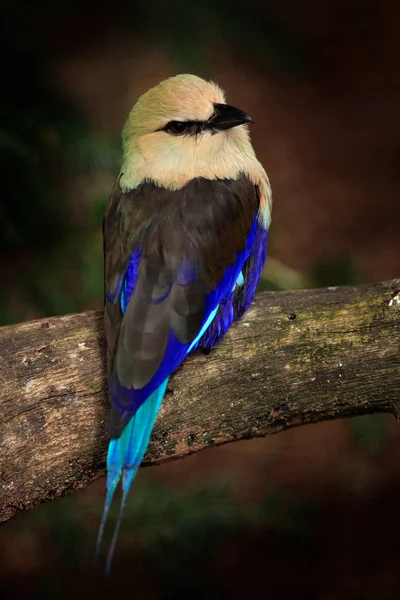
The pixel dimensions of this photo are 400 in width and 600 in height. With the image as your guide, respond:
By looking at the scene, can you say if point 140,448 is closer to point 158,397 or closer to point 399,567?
point 158,397

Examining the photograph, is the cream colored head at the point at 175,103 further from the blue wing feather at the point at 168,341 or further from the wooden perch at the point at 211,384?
the wooden perch at the point at 211,384

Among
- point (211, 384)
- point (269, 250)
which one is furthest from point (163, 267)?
point (269, 250)

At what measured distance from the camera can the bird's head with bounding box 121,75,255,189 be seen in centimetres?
273

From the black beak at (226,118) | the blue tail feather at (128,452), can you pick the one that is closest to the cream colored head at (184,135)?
the black beak at (226,118)

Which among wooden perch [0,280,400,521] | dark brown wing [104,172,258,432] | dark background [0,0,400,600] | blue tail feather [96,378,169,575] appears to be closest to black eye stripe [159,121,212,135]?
dark brown wing [104,172,258,432]

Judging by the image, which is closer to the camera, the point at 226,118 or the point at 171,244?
the point at 171,244

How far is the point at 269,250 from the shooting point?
5648 millimetres

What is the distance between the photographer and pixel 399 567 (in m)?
4.31

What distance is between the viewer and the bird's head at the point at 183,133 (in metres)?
2.73

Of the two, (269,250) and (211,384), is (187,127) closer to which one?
(211,384)

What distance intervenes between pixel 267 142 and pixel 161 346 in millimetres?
4624

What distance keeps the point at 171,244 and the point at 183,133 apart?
1.52ft

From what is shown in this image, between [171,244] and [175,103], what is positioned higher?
[175,103]

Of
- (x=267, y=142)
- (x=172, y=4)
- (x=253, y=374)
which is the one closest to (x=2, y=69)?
(x=172, y=4)
